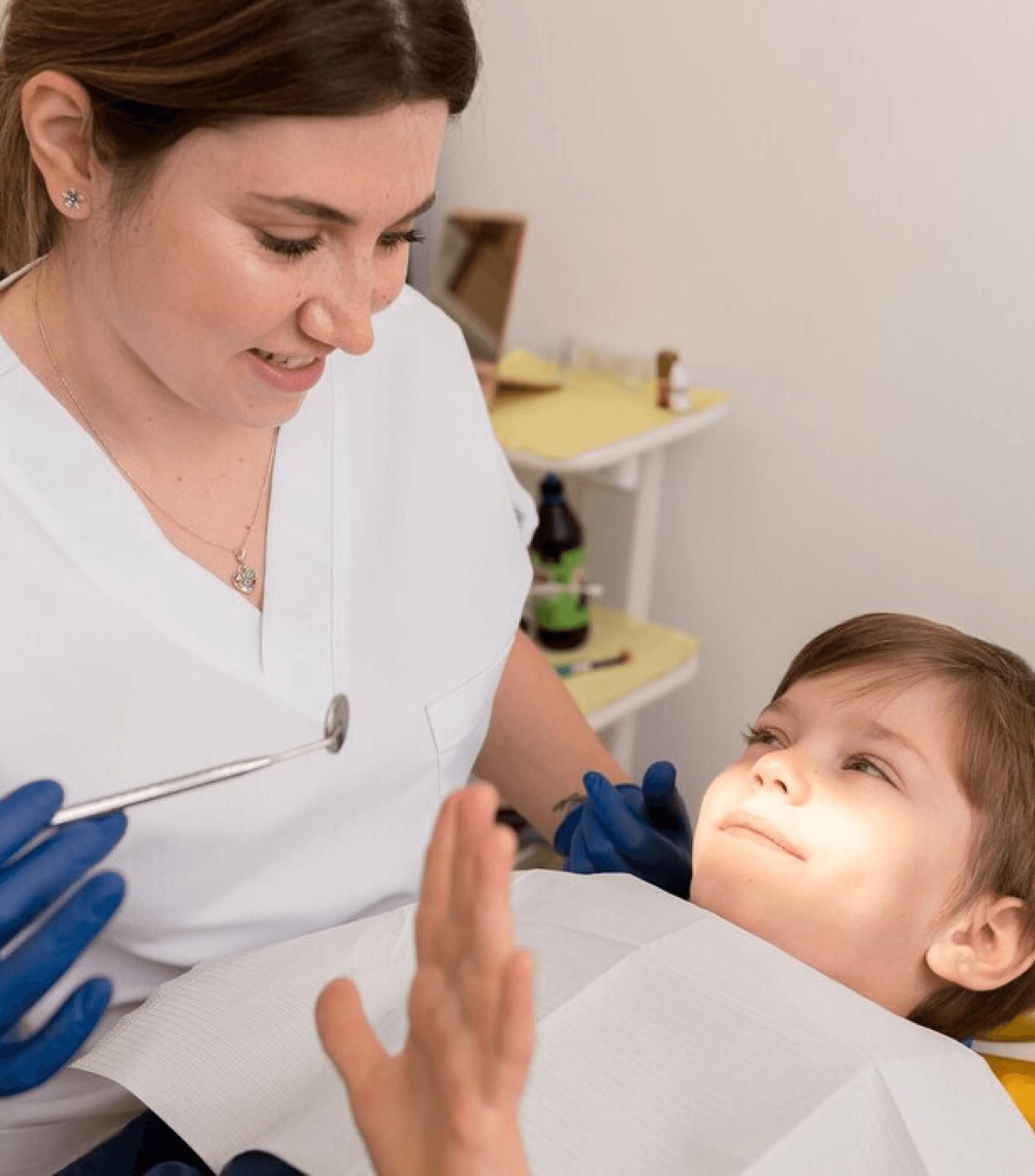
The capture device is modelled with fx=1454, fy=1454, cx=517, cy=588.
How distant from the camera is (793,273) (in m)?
1.93

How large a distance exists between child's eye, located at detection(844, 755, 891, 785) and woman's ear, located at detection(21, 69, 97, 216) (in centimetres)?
66

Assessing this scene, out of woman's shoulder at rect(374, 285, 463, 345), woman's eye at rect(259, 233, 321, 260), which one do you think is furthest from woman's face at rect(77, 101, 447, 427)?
woman's shoulder at rect(374, 285, 463, 345)

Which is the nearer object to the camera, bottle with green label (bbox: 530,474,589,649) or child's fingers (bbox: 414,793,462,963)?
child's fingers (bbox: 414,793,462,963)

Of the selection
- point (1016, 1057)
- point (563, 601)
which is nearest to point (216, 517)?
point (1016, 1057)

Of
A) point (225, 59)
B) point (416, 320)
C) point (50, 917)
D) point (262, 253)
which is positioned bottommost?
point (50, 917)

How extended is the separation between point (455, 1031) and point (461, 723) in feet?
1.87

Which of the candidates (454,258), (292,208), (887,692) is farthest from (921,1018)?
(454,258)

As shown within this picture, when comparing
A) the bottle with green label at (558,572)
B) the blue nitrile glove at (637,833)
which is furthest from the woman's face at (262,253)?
the bottle with green label at (558,572)

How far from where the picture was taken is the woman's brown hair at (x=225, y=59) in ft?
2.73

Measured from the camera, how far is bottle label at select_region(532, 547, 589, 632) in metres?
1.99

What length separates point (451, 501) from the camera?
119cm

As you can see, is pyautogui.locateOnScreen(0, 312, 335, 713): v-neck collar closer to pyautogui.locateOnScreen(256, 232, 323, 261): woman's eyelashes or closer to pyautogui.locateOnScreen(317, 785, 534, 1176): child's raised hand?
pyautogui.locateOnScreen(256, 232, 323, 261): woman's eyelashes

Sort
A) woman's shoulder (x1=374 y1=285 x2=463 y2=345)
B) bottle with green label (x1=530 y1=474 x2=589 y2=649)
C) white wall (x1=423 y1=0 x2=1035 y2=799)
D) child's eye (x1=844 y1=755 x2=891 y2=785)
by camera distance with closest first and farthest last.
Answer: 1. child's eye (x1=844 y1=755 x2=891 y2=785)
2. woman's shoulder (x1=374 y1=285 x2=463 y2=345)
3. white wall (x1=423 y1=0 x2=1035 y2=799)
4. bottle with green label (x1=530 y1=474 x2=589 y2=649)

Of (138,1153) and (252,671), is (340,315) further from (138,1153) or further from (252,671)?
(138,1153)
